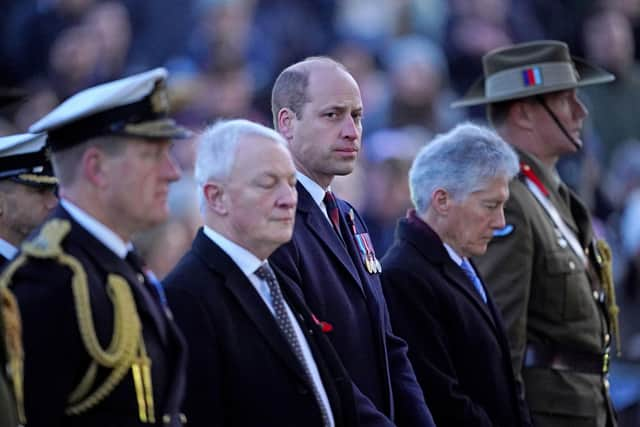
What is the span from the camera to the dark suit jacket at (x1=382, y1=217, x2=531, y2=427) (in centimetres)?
568

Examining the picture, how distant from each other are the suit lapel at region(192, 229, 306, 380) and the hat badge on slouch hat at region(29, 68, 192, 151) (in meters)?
0.54

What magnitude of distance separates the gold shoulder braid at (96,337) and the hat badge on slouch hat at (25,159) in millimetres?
1072

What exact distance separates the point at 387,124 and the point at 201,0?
1859 mm

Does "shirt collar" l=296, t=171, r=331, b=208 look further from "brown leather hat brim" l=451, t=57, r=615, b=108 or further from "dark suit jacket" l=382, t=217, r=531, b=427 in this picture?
"brown leather hat brim" l=451, t=57, r=615, b=108

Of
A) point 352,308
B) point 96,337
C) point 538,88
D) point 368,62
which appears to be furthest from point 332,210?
point 368,62

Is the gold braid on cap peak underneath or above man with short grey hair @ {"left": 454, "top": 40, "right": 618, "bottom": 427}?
above

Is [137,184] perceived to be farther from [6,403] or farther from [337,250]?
[337,250]

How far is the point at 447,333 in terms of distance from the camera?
18.9ft

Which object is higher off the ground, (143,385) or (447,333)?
(143,385)

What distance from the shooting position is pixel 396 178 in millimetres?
10141

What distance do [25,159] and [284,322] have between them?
3.79 ft

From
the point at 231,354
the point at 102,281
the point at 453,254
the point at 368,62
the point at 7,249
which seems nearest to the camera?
the point at 102,281

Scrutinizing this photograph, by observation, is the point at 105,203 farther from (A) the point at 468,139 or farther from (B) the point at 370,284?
(A) the point at 468,139

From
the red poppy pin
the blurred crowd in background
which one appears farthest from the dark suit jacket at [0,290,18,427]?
the blurred crowd in background
